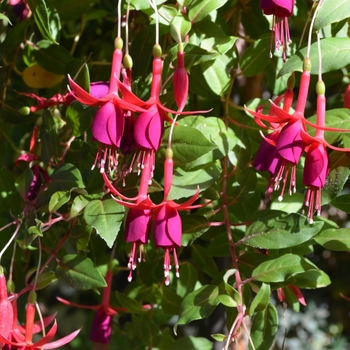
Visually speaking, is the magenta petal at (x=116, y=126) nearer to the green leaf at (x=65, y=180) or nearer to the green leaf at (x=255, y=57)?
the green leaf at (x=65, y=180)

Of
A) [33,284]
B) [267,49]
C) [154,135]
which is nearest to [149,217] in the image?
[154,135]

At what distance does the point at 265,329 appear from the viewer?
0.64 metres

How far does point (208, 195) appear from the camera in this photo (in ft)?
2.22

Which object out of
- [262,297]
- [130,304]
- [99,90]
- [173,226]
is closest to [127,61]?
[99,90]

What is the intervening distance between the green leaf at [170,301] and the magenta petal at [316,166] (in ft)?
1.17

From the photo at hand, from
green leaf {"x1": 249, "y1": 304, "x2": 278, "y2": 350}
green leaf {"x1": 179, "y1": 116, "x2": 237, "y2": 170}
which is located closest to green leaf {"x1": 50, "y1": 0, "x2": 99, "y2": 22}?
green leaf {"x1": 179, "y1": 116, "x2": 237, "y2": 170}

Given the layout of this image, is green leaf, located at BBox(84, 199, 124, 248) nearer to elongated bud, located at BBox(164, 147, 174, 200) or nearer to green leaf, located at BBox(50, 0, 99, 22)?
elongated bud, located at BBox(164, 147, 174, 200)

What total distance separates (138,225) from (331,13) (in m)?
0.27

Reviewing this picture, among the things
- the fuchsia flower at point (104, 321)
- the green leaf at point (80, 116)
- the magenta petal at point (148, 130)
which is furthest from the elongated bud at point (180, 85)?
the fuchsia flower at point (104, 321)

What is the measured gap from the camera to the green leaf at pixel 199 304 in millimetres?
606

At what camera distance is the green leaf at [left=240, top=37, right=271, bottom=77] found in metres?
0.71

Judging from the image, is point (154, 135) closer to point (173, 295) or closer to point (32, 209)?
point (32, 209)

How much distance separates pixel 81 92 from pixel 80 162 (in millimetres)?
233

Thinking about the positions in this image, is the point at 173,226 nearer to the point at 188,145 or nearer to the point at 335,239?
the point at 188,145
